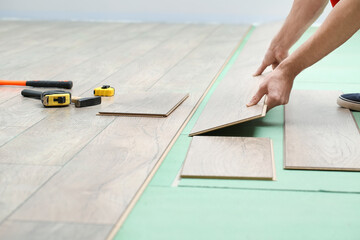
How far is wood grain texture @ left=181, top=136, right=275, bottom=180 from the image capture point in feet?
5.29

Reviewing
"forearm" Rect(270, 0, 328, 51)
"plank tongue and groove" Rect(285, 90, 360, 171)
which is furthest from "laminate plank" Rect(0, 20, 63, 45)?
"plank tongue and groove" Rect(285, 90, 360, 171)

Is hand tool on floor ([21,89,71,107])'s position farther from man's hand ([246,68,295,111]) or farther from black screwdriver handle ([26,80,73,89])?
man's hand ([246,68,295,111])

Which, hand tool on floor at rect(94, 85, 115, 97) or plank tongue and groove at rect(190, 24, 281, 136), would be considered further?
hand tool on floor at rect(94, 85, 115, 97)

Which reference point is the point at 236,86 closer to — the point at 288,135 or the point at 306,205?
the point at 288,135

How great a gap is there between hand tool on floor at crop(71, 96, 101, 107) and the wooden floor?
32 millimetres

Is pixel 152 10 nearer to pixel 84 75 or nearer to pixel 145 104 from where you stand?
pixel 84 75

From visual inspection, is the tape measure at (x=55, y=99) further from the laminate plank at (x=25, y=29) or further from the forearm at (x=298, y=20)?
the laminate plank at (x=25, y=29)

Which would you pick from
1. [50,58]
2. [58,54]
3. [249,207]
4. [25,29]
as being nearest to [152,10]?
[25,29]

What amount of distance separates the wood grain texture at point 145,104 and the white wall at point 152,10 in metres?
3.97

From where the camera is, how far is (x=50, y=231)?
1.27 metres

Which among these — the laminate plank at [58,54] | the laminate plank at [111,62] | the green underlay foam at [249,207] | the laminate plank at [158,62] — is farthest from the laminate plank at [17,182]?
the laminate plank at [58,54]

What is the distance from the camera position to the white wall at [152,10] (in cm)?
639

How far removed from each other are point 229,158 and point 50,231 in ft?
2.18

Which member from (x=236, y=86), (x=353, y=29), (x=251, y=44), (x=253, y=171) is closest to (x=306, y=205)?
(x=253, y=171)
